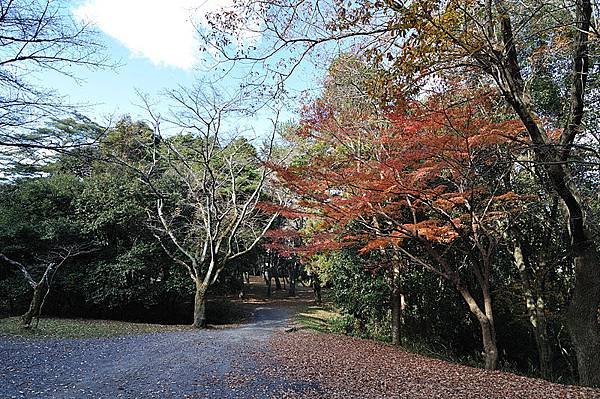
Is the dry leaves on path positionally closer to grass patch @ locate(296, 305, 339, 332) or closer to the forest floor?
the forest floor

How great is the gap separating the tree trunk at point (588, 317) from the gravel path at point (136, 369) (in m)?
3.85

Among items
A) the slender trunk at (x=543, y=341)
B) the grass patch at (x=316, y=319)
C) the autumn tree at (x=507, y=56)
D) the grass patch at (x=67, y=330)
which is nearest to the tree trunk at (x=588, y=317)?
the autumn tree at (x=507, y=56)

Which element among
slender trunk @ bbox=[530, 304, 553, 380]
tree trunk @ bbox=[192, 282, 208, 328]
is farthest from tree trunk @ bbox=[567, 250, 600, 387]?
tree trunk @ bbox=[192, 282, 208, 328]

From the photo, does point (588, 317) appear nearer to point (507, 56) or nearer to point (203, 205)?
point (507, 56)

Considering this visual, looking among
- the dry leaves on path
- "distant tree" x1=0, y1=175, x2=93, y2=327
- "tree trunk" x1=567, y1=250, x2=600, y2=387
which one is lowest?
the dry leaves on path

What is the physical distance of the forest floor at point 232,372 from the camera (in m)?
4.63

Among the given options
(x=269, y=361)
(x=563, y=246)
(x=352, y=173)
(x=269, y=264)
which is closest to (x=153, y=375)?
(x=269, y=361)

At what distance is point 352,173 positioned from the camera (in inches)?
280

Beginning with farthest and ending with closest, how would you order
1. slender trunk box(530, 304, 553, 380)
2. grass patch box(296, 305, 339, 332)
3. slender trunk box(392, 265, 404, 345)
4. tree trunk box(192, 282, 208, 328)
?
grass patch box(296, 305, 339, 332)
tree trunk box(192, 282, 208, 328)
slender trunk box(392, 265, 404, 345)
slender trunk box(530, 304, 553, 380)

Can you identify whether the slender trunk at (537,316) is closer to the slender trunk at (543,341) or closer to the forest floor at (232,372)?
the slender trunk at (543,341)

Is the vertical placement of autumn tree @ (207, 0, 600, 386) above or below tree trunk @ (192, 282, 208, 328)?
above

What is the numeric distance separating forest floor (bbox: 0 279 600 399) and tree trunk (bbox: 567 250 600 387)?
1.40 feet

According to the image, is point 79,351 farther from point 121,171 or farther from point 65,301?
point 121,171

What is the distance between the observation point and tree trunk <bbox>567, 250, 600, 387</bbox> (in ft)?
17.0
